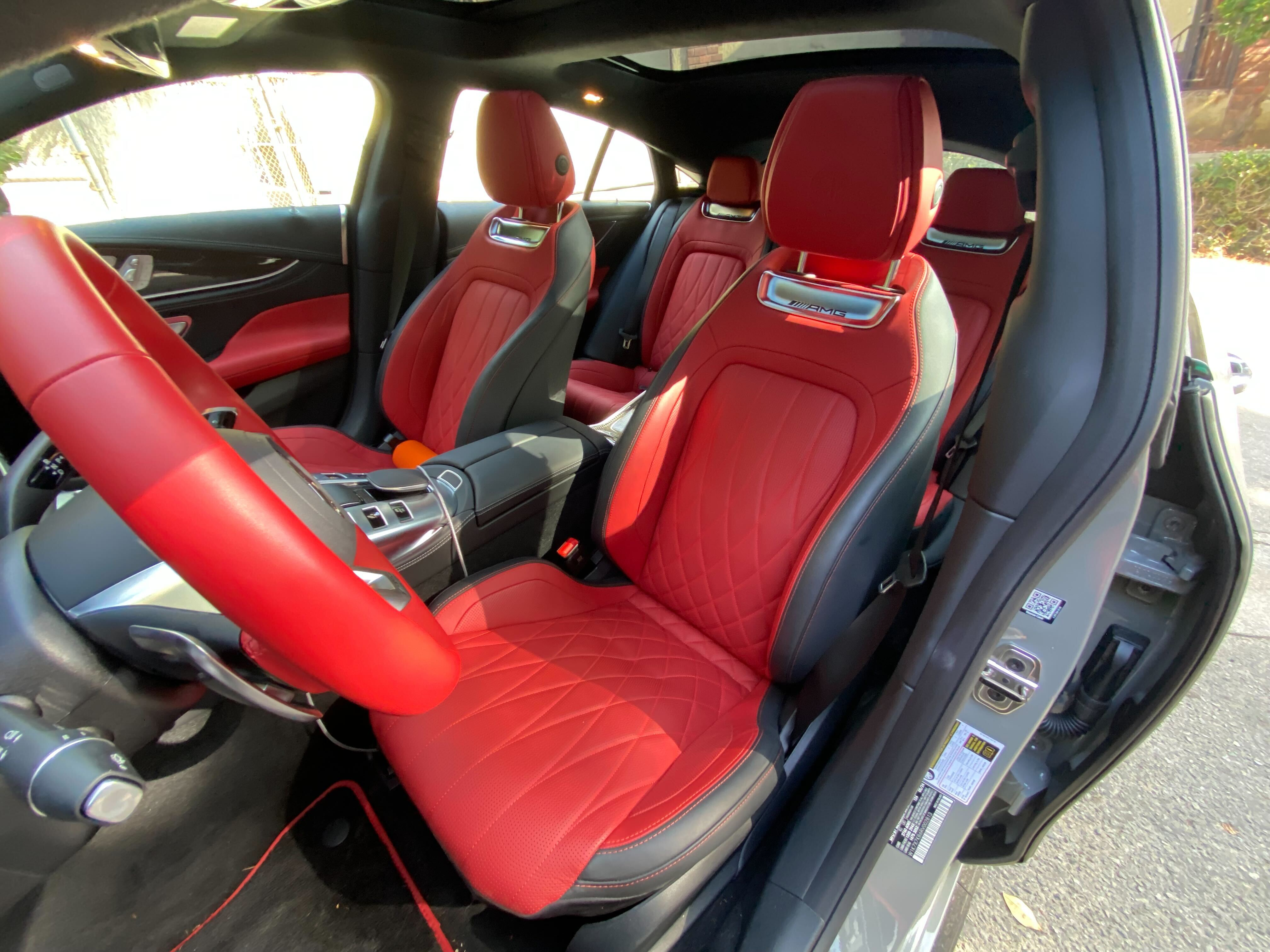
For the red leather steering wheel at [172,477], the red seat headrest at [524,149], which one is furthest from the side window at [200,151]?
the red leather steering wheel at [172,477]

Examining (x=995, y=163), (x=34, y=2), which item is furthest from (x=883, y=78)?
(x=995, y=163)

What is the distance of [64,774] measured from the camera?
512 mm

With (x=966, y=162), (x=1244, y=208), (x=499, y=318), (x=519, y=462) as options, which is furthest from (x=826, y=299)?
(x=1244, y=208)

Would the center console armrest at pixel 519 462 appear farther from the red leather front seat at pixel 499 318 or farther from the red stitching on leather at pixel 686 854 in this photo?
the red stitching on leather at pixel 686 854

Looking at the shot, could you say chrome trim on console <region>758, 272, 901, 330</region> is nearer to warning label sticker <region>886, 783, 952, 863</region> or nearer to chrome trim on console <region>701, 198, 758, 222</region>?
warning label sticker <region>886, 783, 952, 863</region>

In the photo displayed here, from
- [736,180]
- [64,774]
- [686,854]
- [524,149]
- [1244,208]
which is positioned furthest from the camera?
[1244,208]

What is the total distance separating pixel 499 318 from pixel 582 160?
1244 mm

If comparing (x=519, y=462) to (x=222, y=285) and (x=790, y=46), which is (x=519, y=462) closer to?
(x=222, y=285)

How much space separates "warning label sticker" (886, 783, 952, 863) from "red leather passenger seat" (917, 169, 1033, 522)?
1042mm

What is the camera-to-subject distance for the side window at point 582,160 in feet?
6.95

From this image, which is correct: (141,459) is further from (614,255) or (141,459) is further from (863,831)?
(614,255)

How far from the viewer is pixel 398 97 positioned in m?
1.99

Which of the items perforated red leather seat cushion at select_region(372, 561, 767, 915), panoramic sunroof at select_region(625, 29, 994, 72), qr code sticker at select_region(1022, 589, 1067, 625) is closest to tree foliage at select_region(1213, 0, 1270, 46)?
qr code sticker at select_region(1022, 589, 1067, 625)

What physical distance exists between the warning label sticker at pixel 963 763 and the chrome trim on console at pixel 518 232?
4.91 ft
